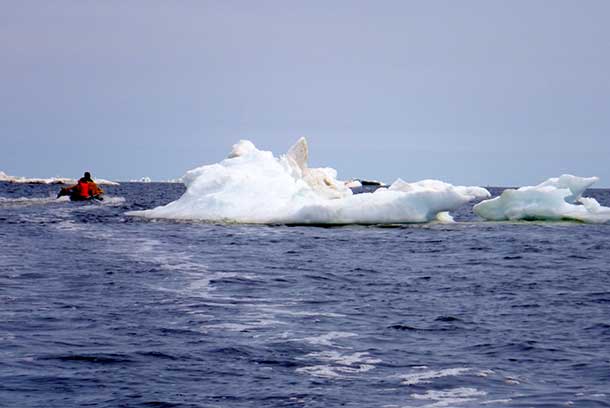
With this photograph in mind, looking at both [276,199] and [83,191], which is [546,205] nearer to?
[276,199]

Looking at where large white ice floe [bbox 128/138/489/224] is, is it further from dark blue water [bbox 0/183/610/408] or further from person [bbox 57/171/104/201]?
person [bbox 57/171/104/201]

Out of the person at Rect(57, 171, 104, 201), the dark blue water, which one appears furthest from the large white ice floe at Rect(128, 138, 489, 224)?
the person at Rect(57, 171, 104, 201)

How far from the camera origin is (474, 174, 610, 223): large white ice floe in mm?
36656

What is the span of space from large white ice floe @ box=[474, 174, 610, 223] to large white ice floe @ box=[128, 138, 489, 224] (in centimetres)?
141

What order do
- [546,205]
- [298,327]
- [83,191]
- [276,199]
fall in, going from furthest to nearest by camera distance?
[83,191] < [276,199] < [546,205] < [298,327]

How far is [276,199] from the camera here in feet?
124

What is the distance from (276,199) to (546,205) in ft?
37.7

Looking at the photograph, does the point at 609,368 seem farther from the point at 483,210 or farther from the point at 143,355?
the point at 483,210

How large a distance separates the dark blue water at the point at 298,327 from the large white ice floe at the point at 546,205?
10.2 meters

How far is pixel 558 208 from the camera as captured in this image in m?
37.2

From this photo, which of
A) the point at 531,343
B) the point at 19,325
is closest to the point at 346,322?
the point at 531,343

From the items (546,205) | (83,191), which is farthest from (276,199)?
(83,191)

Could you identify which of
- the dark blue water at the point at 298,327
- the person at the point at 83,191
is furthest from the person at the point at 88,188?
the dark blue water at the point at 298,327

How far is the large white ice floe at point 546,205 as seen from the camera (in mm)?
36656
